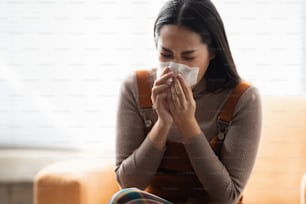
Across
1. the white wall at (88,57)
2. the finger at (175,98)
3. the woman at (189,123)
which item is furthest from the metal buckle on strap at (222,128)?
the white wall at (88,57)

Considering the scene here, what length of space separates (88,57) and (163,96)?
1.08 ft

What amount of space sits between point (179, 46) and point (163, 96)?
0.29ft

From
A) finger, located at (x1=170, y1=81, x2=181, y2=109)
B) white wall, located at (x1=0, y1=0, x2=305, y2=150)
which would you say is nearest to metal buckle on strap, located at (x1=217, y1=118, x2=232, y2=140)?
finger, located at (x1=170, y1=81, x2=181, y2=109)

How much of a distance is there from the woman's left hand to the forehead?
0.18 feet

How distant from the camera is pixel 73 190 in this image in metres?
0.97

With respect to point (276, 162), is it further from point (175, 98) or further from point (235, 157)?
point (175, 98)

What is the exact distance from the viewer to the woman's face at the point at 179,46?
3.05 feet

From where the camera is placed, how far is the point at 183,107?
0.92 metres

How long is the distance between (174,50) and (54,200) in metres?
0.33

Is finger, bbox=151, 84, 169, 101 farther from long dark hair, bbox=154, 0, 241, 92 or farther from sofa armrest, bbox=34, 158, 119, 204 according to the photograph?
sofa armrest, bbox=34, 158, 119, 204

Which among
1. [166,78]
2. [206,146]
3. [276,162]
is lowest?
[276,162]

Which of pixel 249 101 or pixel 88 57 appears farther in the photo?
pixel 88 57

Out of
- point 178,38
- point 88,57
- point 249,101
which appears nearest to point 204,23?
point 178,38

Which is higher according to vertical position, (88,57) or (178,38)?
(178,38)
